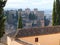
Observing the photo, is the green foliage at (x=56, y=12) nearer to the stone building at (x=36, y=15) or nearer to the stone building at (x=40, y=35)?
the stone building at (x=40, y=35)

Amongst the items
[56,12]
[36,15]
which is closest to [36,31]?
[56,12]

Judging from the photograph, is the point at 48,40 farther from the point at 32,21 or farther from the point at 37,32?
the point at 32,21

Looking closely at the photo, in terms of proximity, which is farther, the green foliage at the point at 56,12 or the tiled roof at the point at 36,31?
the green foliage at the point at 56,12

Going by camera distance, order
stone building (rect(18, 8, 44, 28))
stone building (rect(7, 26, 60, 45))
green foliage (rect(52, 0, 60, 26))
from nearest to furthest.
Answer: stone building (rect(7, 26, 60, 45)), green foliage (rect(52, 0, 60, 26)), stone building (rect(18, 8, 44, 28))

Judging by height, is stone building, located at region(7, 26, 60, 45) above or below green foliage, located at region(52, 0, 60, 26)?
below

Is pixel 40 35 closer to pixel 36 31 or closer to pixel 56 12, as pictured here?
pixel 36 31

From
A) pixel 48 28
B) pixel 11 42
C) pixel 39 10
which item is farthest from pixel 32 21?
pixel 11 42

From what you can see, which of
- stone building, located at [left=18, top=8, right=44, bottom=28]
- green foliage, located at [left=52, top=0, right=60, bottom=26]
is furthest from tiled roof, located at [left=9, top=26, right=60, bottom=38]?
stone building, located at [left=18, top=8, right=44, bottom=28]

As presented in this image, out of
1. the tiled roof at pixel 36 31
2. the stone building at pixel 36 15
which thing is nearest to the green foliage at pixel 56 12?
the tiled roof at pixel 36 31

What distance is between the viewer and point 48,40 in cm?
1775

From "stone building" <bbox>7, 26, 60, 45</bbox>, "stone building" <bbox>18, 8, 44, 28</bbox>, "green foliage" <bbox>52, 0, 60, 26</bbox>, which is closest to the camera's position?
"stone building" <bbox>7, 26, 60, 45</bbox>

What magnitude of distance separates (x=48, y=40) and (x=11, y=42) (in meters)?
4.53

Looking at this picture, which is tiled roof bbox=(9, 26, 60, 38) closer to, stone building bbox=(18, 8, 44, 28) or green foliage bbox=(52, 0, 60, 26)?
green foliage bbox=(52, 0, 60, 26)

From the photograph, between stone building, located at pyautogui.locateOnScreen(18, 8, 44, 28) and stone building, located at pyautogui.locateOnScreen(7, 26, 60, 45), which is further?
stone building, located at pyautogui.locateOnScreen(18, 8, 44, 28)
